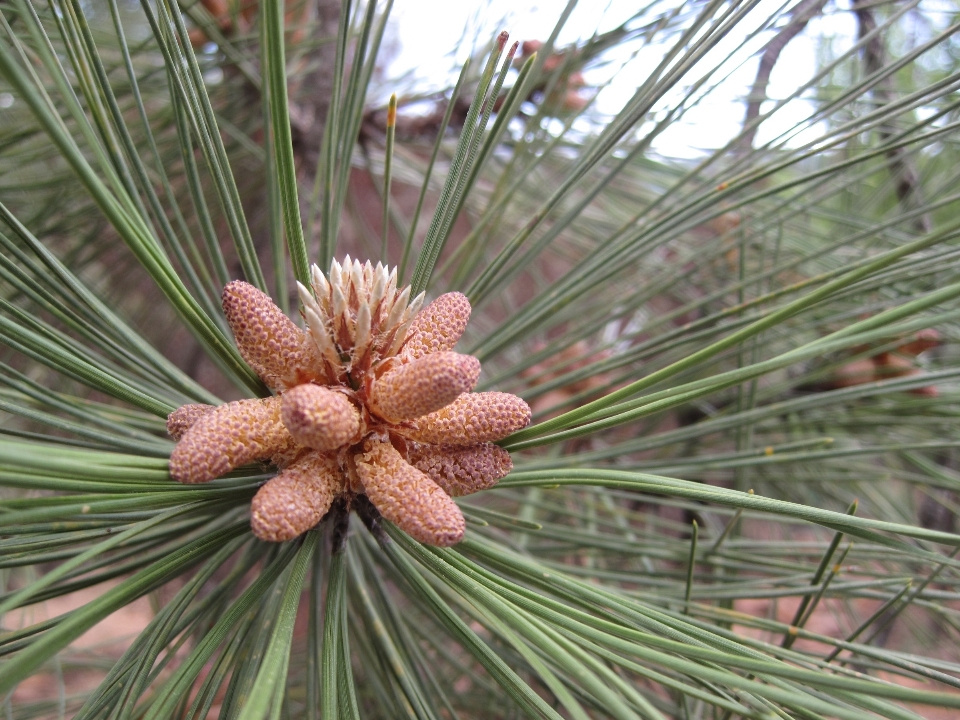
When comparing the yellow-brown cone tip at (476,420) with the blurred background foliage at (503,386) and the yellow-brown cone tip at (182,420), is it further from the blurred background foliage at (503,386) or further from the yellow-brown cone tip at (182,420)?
the yellow-brown cone tip at (182,420)

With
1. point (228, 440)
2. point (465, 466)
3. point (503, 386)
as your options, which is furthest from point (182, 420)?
point (503, 386)

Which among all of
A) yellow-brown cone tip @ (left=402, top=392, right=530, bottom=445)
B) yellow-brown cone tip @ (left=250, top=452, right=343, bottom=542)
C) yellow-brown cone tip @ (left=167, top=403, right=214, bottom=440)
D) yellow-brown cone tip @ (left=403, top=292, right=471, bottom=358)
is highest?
yellow-brown cone tip @ (left=403, top=292, right=471, bottom=358)

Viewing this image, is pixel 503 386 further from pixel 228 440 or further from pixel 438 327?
pixel 228 440

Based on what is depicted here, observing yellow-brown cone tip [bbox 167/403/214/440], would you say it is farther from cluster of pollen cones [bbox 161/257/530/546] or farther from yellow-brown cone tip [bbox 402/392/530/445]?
yellow-brown cone tip [bbox 402/392/530/445]

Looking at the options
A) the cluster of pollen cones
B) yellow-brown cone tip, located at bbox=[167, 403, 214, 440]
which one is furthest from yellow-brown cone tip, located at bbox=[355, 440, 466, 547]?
yellow-brown cone tip, located at bbox=[167, 403, 214, 440]

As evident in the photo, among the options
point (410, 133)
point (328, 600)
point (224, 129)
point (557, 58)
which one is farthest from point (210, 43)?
point (328, 600)

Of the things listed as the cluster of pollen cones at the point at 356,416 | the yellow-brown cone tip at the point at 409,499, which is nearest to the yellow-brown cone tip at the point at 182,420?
the cluster of pollen cones at the point at 356,416

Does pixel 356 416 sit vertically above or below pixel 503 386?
below
